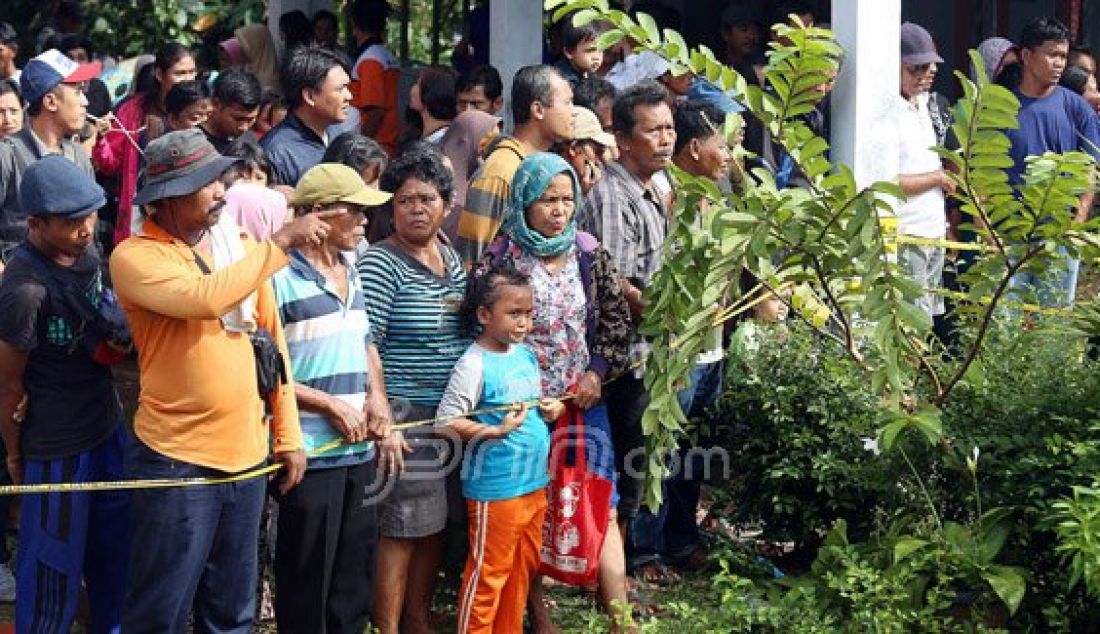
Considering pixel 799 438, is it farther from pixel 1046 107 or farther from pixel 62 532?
pixel 1046 107

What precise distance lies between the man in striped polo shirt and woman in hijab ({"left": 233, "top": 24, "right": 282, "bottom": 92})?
6480 mm

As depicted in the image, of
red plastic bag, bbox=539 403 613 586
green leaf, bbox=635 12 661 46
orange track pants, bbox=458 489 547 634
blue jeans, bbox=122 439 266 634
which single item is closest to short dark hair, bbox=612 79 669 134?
red plastic bag, bbox=539 403 613 586

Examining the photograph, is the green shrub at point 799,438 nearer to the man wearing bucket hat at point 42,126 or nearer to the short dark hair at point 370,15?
the man wearing bucket hat at point 42,126

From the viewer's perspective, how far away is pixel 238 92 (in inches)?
371

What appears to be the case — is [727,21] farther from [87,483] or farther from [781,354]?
[87,483]

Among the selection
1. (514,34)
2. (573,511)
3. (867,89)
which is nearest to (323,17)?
(514,34)

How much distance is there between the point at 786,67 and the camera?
22.1 ft

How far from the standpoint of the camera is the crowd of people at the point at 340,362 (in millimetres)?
6344

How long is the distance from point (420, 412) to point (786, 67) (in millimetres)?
1800

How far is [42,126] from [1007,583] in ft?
15.1

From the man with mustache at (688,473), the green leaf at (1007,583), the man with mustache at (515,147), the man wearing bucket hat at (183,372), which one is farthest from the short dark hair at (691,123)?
the man wearing bucket hat at (183,372)

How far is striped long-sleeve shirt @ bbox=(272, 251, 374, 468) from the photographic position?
6836mm

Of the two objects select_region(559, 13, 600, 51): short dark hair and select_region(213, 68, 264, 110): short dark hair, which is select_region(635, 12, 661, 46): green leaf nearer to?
select_region(213, 68, 264, 110): short dark hair

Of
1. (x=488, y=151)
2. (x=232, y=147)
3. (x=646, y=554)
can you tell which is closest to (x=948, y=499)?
(x=646, y=554)
